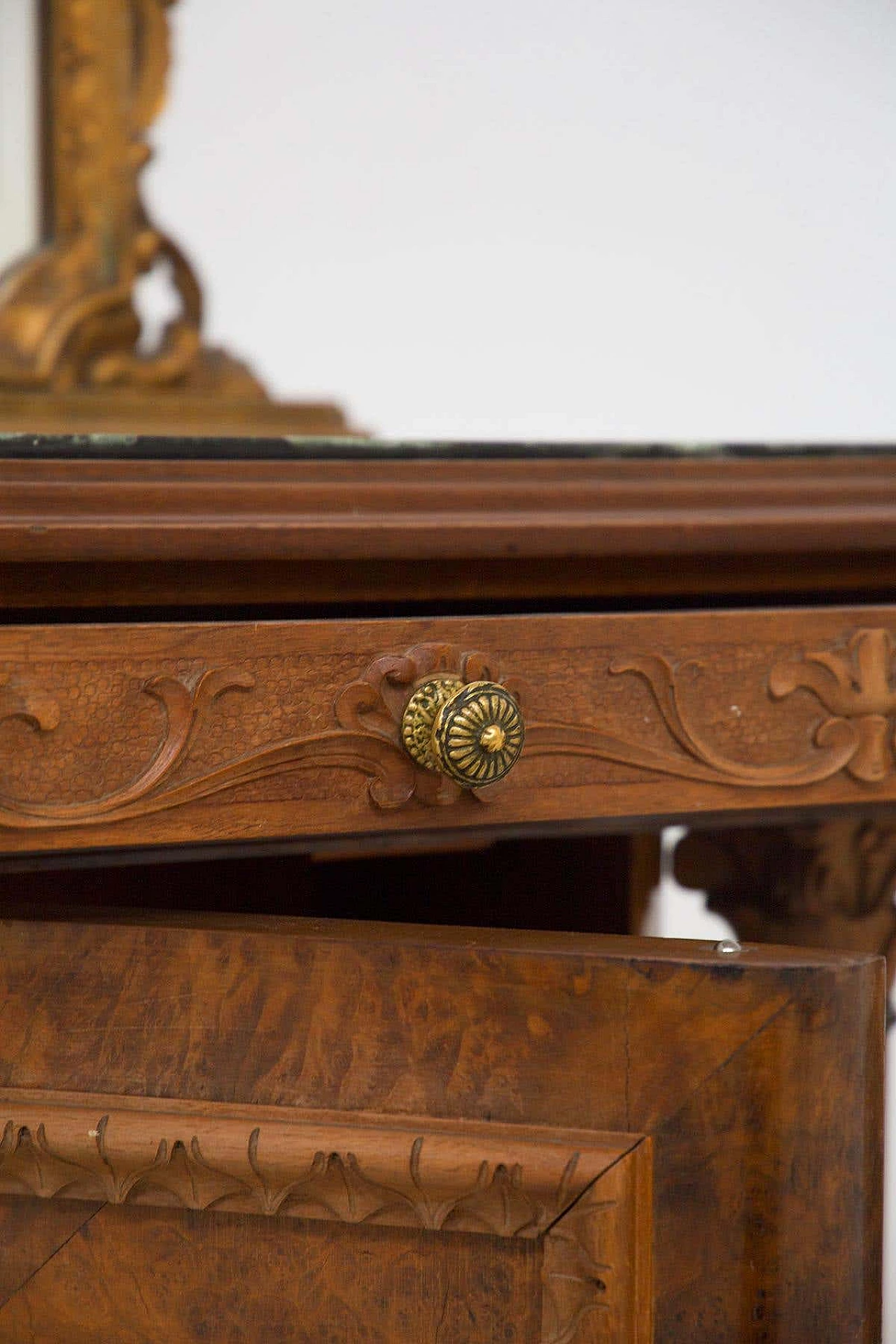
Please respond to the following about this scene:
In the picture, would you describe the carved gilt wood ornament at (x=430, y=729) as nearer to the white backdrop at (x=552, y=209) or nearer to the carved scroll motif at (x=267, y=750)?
the carved scroll motif at (x=267, y=750)

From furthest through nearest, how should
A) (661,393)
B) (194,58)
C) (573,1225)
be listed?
1. (661,393)
2. (194,58)
3. (573,1225)

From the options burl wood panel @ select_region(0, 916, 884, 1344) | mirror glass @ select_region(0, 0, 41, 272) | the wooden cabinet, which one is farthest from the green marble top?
mirror glass @ select_region(0, 0, 41, 272)

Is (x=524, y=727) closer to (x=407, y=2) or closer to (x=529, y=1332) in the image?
(x=529, y=1332)

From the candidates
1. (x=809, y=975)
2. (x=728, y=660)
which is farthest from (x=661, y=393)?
(x=809, y=975)

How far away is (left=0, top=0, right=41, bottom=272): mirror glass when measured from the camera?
77 centimetres

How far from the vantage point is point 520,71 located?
2.93ft

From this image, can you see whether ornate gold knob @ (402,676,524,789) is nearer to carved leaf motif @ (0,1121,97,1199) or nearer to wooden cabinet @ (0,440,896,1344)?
wooden cabinet @ (0,440,896,1344)

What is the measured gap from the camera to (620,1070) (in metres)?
0.37

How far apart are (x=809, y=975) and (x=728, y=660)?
0.12m

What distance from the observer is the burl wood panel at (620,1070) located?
372mm

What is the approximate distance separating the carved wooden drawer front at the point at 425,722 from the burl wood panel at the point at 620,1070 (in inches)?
2.0

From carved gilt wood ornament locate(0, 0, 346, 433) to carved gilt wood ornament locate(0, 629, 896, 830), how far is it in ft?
1.31

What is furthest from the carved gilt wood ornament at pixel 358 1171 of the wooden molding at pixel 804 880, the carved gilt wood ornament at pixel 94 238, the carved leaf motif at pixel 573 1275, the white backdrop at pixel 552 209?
the white backdrop at pixel 552 209

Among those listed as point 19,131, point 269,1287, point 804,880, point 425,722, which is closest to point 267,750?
point 425,722
